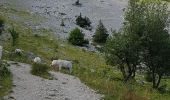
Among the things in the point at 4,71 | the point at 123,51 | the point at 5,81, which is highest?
the point at 123,51

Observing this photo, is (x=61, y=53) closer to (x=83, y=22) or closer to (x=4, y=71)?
(x=83, y=22)

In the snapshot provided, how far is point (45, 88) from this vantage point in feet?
105

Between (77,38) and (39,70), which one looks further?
(77,38)

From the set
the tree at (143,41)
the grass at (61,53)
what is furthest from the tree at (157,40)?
the grass at (61,53)

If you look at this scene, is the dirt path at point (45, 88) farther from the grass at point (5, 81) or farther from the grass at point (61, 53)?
the grass at point (61, 53)

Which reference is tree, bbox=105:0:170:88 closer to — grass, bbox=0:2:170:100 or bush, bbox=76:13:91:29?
grass, bbox=0:2:170:100

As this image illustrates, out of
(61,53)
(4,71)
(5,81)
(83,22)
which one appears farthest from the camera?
(83,22)

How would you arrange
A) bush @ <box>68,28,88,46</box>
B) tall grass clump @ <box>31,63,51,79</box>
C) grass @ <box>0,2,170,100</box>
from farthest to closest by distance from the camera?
bush @ <box>68,28,88,46</box> < grass @ <box>0,2,170,100</box> < tall grass clump @ <box>31,63,51,79</box>

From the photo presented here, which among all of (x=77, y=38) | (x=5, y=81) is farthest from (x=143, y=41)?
(x=77, y=38)

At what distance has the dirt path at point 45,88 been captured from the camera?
2990 centimetres

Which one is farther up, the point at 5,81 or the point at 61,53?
the point at 5,81

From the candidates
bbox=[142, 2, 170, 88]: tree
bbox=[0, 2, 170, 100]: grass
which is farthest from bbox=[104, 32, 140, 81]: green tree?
bbox=[0, 2, 170, 100]: grass

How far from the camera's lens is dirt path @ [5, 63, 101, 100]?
98.1 ft

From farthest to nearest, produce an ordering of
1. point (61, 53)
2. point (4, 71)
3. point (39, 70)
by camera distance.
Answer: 1. point (61, 53)
2. point (39, 70)
3. point (4, 71)
